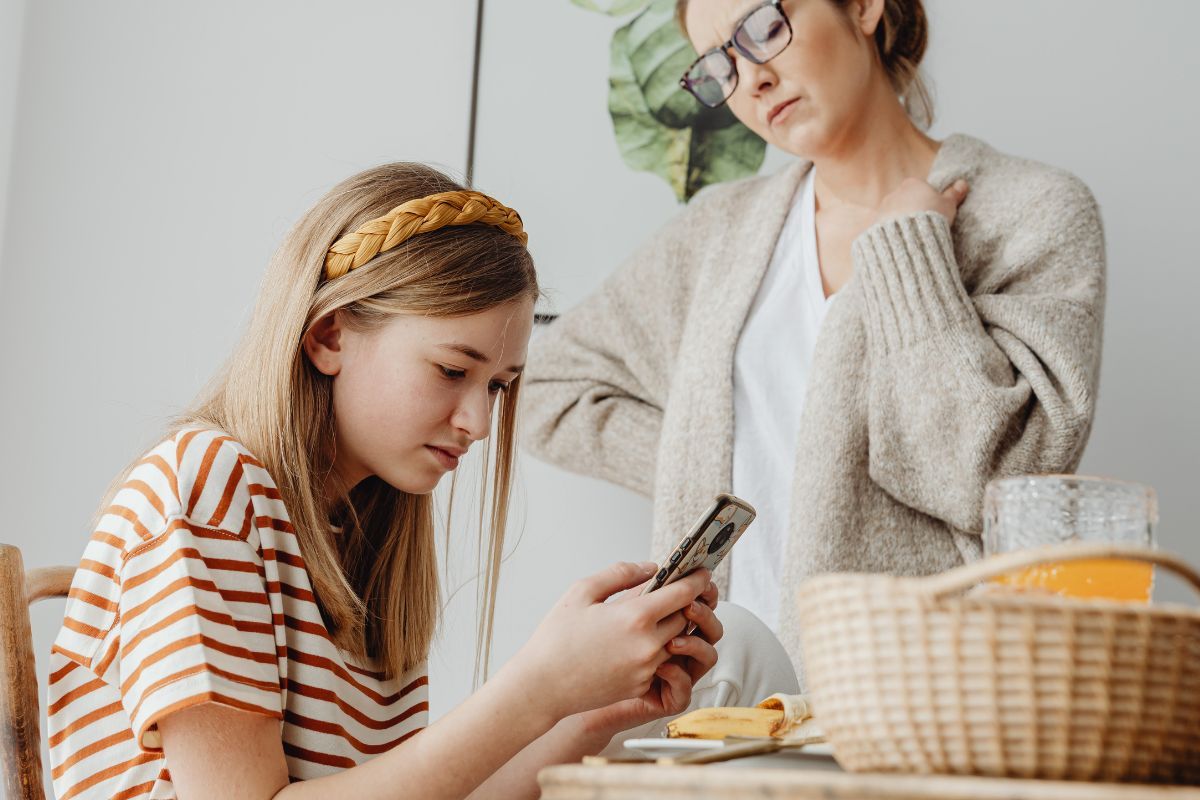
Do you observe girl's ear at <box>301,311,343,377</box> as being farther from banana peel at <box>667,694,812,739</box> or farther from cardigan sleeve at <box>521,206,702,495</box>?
cardigan sleeve at <box>521,206,702,495</box>

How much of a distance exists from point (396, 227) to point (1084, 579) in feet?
1.95

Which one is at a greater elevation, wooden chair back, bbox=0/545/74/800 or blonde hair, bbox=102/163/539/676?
blonde hair, bbox=102/163/539/676

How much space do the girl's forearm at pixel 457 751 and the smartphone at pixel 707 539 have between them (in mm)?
102

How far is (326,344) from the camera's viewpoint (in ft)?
3.20

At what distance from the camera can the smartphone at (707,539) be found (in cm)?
73

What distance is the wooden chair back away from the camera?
0.79m

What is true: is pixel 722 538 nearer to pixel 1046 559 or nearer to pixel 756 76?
pixel 1046 559

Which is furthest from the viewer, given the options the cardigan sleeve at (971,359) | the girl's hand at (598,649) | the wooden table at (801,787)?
the cardigan sleeve at (971,359)

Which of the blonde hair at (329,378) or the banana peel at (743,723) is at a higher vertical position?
the blonde hair at (329,378)

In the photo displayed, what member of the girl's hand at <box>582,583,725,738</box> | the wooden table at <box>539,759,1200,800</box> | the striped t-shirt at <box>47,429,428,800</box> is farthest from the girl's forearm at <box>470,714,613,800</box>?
the wooden table at <box>539,759,1200,800</box>

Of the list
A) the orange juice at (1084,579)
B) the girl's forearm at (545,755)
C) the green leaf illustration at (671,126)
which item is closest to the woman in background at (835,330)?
the green leaf illustration at (671,126)

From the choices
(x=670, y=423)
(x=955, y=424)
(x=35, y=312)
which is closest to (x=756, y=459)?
(x=670, y=423)

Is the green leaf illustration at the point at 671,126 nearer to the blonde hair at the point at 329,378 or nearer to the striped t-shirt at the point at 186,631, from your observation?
the blonde hair at the point at 329,378

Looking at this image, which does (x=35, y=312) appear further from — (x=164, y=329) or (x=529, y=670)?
(x=529, y=670)
